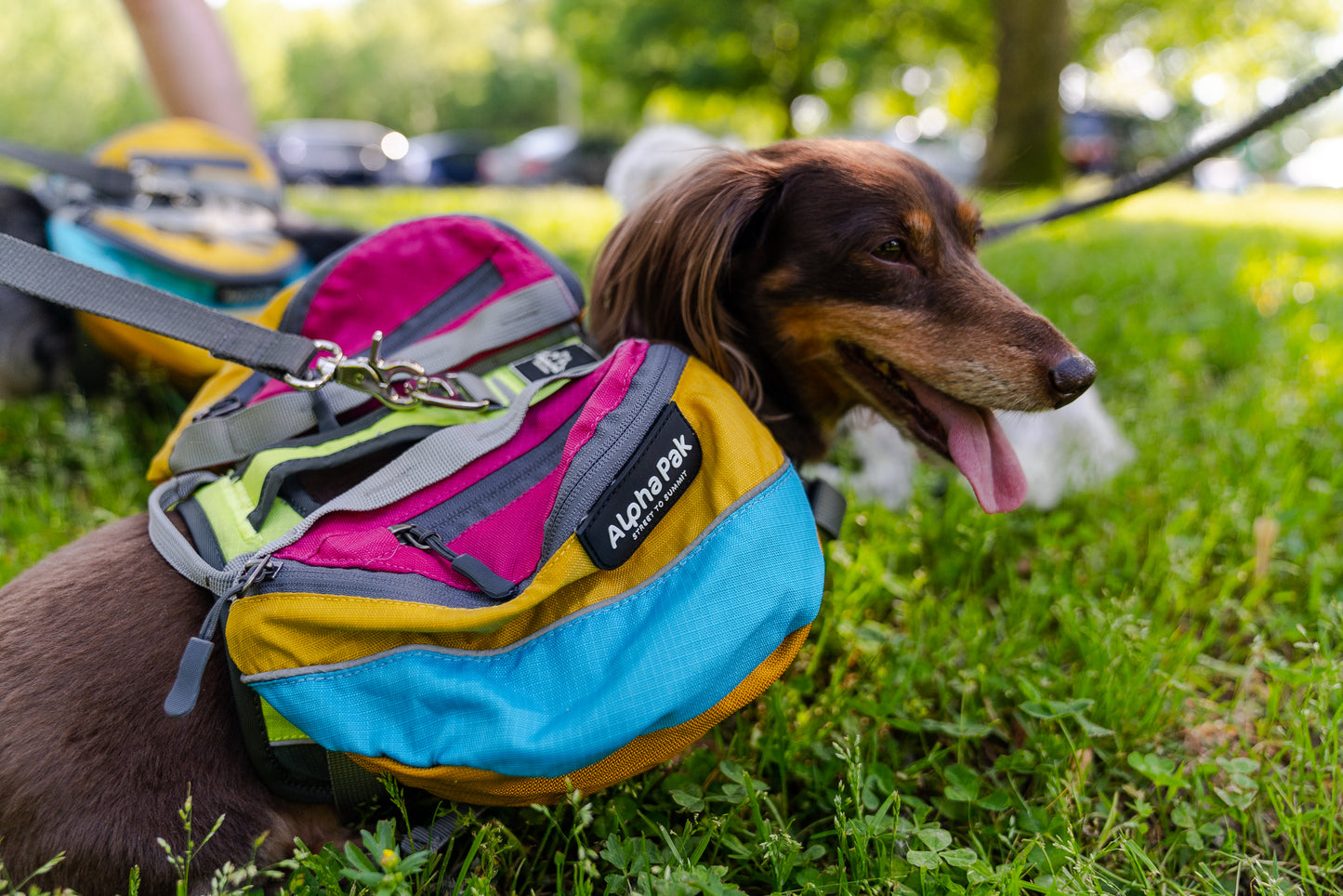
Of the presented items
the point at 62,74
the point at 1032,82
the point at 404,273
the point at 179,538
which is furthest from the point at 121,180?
the point at 62,74

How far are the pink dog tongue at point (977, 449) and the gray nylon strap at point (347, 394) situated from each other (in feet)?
2.85

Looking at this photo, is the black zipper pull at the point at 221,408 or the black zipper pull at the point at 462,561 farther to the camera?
the black zipper pull at the point at 221,408

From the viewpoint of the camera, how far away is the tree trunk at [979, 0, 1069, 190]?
35.6 ft

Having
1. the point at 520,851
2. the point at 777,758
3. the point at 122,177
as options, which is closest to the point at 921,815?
the point at 777,758

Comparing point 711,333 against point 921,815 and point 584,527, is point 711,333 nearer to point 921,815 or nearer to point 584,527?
point 584,527

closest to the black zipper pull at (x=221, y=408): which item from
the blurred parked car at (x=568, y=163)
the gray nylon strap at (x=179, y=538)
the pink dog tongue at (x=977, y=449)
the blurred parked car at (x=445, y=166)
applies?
the gray nylon strap at (x=179, y=538)

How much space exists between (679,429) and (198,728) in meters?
0.93

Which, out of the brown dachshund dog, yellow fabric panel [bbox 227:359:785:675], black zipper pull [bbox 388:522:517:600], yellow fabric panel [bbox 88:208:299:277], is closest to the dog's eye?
the brown dachshund dog

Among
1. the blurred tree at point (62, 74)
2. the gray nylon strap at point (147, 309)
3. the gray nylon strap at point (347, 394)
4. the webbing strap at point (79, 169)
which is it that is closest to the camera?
the gray nylon strap at point (147, 309)

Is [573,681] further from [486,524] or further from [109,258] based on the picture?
[109,258]

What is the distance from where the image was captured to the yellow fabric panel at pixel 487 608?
126 centimetres

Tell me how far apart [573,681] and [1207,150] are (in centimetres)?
264

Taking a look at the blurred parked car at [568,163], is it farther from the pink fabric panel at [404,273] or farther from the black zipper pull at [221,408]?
the black zipper pull at [221,408]

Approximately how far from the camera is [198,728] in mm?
1343
